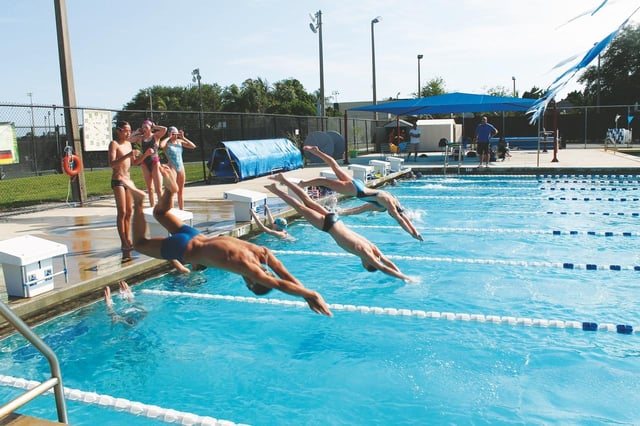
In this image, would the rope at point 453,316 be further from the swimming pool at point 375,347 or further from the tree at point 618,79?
the tree at point 618,79

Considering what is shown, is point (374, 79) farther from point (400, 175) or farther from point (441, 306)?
point (441, 306)

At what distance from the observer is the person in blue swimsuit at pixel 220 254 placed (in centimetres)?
356

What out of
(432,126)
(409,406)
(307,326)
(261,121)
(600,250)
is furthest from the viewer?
(432,126)

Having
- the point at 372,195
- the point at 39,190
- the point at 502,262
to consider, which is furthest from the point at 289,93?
the point at 372,195

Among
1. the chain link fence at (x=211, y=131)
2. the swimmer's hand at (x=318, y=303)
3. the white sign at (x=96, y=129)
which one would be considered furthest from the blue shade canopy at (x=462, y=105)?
the swimmer's hand at (x=318, y=303)

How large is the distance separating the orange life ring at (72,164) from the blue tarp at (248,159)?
5.43m

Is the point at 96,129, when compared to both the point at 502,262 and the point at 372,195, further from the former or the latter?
the point at 502,262

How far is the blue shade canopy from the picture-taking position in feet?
69.8

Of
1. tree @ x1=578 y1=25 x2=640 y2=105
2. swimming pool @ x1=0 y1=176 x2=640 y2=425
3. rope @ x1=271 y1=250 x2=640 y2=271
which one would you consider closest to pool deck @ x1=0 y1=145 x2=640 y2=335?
swimming pool @ x1=0 y1=176 x2=640 y2=425

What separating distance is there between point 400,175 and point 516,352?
14.0 meters

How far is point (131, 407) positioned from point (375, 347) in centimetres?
242

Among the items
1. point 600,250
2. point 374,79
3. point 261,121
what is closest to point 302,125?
point 261,121

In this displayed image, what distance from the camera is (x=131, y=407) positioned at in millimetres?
4094

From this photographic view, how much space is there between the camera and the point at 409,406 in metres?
4.49
